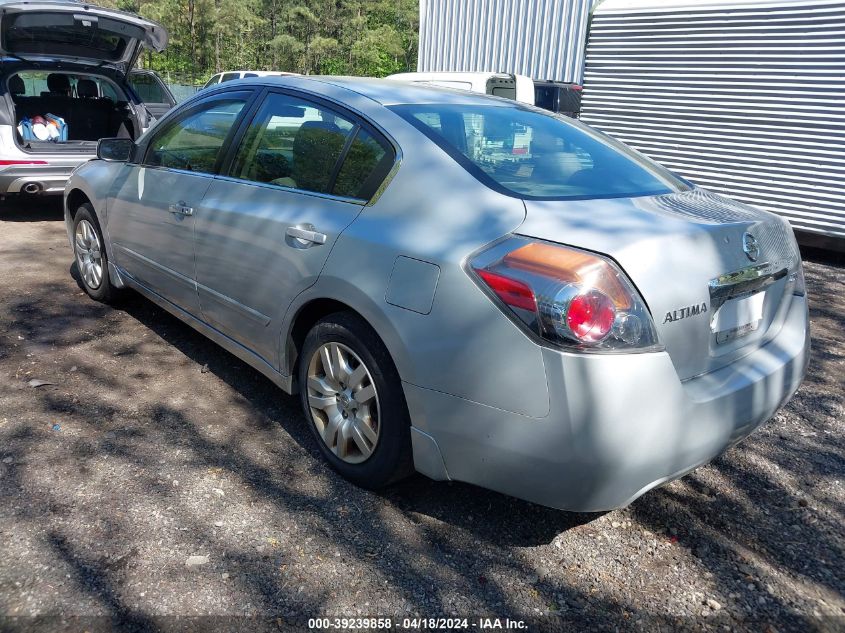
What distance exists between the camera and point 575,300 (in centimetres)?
216

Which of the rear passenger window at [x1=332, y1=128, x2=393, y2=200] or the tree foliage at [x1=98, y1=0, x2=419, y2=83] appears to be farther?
the tree foliage at [x1=98, y1=0, x2=419, y2=83]

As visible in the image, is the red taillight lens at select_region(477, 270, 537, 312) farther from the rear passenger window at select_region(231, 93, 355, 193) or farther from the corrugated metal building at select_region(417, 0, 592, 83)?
the corrugated metal building at select_region(417, 0, 592, 83)

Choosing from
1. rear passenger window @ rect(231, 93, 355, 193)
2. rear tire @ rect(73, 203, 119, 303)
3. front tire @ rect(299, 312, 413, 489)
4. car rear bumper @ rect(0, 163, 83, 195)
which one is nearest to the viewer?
front tire @ rect(299, 312, 413, 489)

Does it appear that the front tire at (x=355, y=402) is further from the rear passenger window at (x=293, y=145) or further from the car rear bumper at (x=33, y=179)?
the car rear bumper at (x=33, y=179)

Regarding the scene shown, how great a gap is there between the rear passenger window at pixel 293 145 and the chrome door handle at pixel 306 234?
0.62 ft

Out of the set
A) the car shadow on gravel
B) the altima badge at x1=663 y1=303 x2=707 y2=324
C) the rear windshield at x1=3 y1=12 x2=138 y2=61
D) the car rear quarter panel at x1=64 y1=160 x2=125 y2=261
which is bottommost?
the car shadow on gravel

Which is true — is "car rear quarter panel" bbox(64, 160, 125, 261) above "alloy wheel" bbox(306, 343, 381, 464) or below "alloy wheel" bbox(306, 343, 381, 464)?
above

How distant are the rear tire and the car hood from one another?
351cm

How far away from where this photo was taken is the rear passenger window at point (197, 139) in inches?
146

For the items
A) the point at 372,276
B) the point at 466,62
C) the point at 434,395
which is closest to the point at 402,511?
the point at 434,395

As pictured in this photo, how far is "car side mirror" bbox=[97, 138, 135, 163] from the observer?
4.46 m

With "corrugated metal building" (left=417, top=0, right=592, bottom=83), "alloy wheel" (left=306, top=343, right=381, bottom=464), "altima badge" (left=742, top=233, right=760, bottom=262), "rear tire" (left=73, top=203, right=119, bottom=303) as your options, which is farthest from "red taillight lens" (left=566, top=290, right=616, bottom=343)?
"corrugated metal building" (left=417, top=0, right=592, bottom=83)

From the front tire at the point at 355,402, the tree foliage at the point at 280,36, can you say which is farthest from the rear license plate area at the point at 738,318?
the tree foliage at the point at 280,36

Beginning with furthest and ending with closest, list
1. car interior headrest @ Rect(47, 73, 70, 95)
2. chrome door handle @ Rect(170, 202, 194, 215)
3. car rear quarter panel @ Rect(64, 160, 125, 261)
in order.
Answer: car interior headrest @ Rect(47, 73, 70, 95) < car rear quarter panel @ Rect(64, 160, 125, 261) < chrome door handle @ Rect(170, 202, 194, 215)
